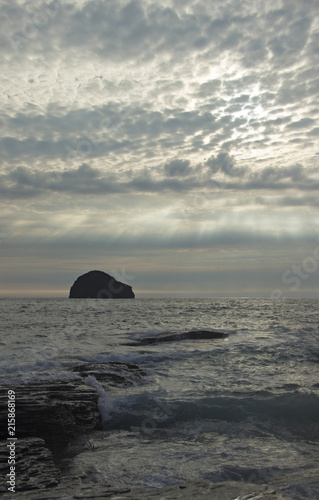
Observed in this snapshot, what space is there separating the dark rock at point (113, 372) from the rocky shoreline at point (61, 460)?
191 centimetres

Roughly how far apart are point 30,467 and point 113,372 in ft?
26.1

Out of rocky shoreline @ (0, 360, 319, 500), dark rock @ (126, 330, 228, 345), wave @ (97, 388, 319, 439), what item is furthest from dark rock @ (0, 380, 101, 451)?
dark rock @ (126, 330, 228, 345)

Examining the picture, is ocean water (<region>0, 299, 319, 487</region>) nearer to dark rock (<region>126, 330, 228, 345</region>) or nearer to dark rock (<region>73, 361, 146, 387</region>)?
dark rock (<region>73, 361, 146, 387</region>)

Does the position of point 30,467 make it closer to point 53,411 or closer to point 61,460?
point 61,460

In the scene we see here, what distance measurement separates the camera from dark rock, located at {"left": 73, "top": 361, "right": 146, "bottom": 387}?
13.3 meters

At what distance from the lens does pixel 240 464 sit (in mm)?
7223

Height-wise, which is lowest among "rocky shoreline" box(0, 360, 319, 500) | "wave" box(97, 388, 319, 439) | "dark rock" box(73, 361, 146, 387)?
"wave" box(97, 388, 319, 439)

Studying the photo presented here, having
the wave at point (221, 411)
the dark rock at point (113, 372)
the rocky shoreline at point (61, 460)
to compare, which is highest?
the rocky shoreline at point (61, 460)

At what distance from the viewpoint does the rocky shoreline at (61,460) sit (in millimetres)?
5473

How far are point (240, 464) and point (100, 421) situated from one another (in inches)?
162

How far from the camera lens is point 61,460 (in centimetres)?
732

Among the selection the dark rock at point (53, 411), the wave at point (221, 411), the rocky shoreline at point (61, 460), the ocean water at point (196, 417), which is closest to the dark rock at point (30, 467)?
the rocky shoreline at point (61, 460)

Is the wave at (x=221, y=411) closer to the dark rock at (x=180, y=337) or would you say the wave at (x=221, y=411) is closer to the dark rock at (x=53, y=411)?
the dark rock at (x=53, y=411)

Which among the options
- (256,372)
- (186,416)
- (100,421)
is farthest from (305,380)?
(100,421)
